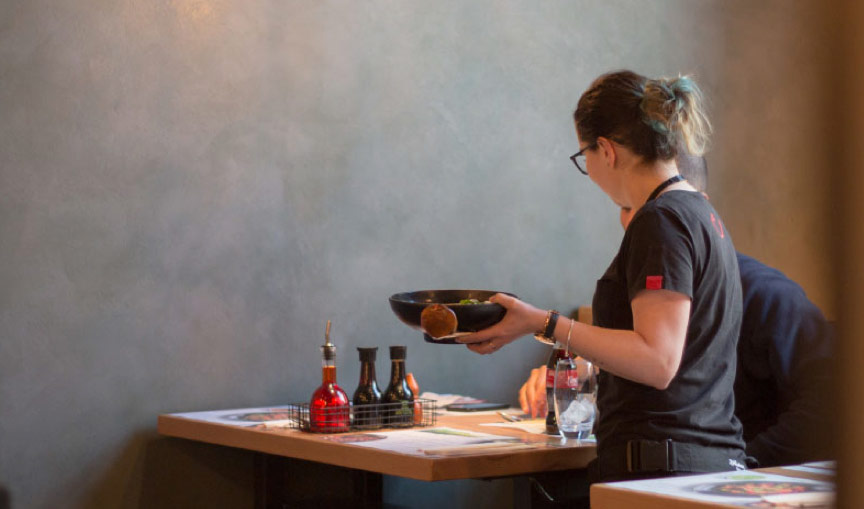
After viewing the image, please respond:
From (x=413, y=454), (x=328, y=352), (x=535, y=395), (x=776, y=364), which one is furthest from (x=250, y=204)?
(x=776, y=364)

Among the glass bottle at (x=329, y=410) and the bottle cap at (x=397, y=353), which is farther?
the bottle cap at (x=397, y=353)

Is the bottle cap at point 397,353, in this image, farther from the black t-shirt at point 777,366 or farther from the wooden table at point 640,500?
the wooden table at point 640,500

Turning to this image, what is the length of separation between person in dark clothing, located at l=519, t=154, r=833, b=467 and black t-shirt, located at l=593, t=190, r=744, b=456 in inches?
16.4

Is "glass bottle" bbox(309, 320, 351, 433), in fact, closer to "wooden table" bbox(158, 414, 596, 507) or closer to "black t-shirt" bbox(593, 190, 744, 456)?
"wooden table" bbox(158, 414, 596, 507)

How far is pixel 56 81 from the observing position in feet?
8.02

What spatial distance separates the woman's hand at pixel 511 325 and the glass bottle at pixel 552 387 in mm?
417

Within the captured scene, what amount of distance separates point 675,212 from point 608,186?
0.24 meters

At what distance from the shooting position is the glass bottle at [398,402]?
227 cm

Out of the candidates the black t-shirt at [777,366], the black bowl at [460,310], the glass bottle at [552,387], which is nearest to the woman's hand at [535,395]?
the glass bottle at [552,387]

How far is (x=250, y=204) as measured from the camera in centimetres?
276

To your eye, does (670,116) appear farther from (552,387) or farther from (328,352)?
(328,352)

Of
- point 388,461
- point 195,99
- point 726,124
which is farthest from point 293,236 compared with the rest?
point 726,124

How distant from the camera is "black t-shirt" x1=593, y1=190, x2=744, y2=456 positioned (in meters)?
1.60

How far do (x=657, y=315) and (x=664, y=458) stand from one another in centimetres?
26
